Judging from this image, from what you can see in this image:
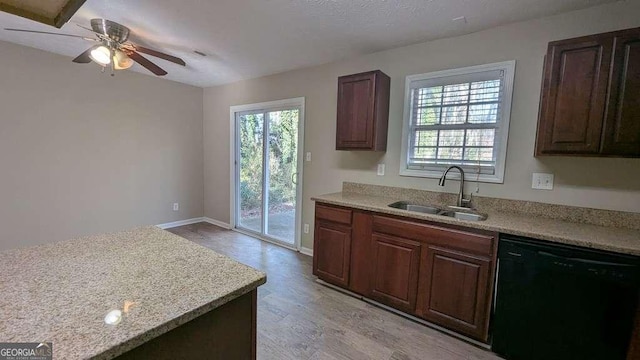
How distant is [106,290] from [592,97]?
2735 mm

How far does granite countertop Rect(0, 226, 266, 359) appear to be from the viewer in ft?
2.11

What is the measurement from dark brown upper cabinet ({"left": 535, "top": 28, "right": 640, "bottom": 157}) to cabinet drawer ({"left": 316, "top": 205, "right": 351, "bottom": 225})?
1.56 m

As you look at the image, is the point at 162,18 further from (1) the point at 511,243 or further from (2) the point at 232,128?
(1) the point at 511,243

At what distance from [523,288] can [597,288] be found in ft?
1.13

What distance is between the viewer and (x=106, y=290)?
0.85 meters

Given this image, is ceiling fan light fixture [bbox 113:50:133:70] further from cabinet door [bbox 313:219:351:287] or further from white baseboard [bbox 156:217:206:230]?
white baseboard [bbox 156:217:206:230]

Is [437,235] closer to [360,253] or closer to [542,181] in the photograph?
[360,253]

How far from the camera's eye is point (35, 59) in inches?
120

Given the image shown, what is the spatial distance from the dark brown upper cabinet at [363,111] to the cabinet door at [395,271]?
38.5 inches

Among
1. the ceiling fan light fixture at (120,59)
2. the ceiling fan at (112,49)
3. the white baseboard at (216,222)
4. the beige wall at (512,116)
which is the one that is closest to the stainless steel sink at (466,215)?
the beige wall at (512,116)

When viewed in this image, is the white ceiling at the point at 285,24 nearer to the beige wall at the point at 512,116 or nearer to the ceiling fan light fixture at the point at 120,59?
the beige wall at the point at 512,116

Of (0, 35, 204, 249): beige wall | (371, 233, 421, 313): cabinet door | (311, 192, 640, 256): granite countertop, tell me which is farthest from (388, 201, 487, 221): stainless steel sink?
(0, 35, 204, 249): beige wall

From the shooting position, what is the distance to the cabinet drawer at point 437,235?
185 cm

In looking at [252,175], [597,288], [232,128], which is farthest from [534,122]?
[232,128]
